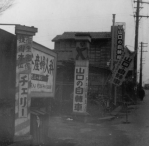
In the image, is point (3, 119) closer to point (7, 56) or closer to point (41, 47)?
point (7, 56)

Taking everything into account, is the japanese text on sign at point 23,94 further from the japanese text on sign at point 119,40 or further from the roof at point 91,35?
the roof at point 91,35

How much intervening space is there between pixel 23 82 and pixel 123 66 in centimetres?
1297

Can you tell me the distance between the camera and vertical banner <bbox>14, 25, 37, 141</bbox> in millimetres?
8523

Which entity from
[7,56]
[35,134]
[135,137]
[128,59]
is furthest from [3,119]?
[128,59]

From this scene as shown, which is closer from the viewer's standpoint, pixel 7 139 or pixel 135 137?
pixel 7 139

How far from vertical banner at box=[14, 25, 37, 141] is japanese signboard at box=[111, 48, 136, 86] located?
40.4ft

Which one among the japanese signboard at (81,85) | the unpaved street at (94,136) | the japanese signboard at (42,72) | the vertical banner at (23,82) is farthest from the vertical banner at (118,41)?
the vertical banner at (23,82)

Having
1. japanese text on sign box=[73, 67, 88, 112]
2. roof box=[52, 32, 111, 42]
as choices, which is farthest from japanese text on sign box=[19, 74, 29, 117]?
roof box=[52, 32, 111, 42]

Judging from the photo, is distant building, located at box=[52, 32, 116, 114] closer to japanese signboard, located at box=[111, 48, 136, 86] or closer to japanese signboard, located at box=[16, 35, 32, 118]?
japanese signboard, located at box=[111, 48, 136, 86]

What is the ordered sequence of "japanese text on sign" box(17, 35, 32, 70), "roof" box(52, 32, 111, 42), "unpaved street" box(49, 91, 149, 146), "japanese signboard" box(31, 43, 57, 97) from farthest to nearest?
"roof" box(52, 32, 111, 42), "japanese signboard" box(31, 43, 57, 97), "unpaved street" box(49, 91, 149, 146), "japanese text on sign" box(17, 35, 32, 70)

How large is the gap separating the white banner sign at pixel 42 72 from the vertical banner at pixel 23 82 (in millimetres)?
1257

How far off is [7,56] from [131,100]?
27.0 m

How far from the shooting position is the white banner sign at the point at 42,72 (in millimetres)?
10227

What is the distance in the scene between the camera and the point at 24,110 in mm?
8703
